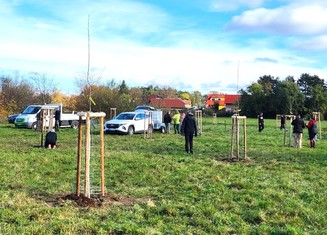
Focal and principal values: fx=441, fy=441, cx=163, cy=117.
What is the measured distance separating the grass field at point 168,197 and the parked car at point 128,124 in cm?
1334

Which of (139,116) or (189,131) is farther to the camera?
(139,116)

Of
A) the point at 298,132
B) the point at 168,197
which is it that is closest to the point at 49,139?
the point at 168,197

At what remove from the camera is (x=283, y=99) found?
271 feet

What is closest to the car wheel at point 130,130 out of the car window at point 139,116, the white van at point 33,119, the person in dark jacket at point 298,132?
the car window at point 139,116

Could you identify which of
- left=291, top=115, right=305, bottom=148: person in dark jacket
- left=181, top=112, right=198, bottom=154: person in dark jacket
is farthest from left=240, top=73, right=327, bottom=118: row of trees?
left=181, top=112, right=198, bottom=154: person in dark jacket

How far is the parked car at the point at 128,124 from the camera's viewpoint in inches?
1090

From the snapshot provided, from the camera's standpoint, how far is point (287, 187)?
9742 mm

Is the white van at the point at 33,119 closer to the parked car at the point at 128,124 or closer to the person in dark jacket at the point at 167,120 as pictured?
the parked car at the point at 128,124

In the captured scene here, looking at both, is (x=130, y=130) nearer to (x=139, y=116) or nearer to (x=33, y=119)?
(x=139, y=116)

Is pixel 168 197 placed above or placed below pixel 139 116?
below

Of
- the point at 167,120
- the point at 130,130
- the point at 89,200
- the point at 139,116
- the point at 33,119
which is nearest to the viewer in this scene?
the point at 89,200

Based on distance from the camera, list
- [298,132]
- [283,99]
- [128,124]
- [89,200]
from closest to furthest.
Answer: [89,200], [298,132], [128,124], [283,99]

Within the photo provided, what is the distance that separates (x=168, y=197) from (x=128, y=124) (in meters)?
19.5

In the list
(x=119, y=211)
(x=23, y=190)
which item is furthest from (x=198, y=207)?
(x=23, y=190)
